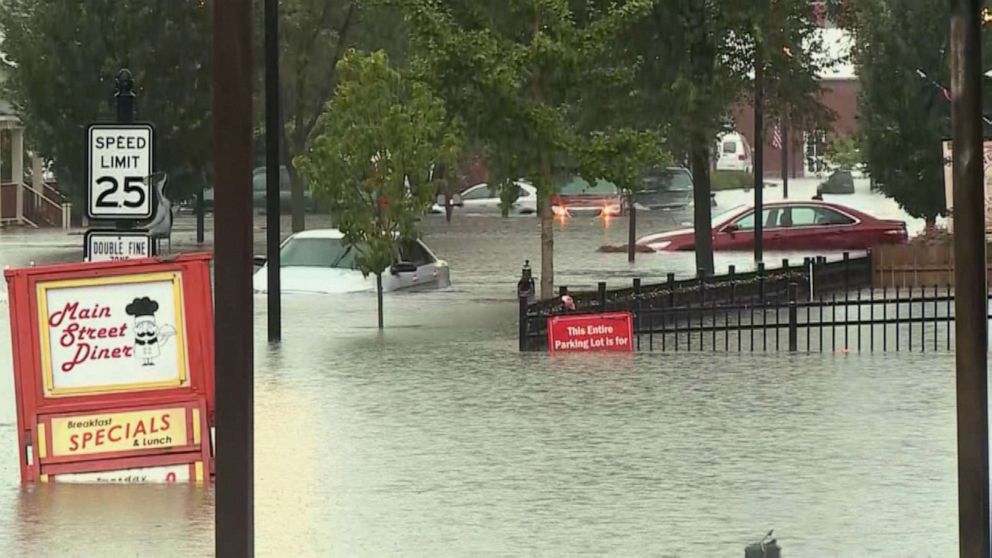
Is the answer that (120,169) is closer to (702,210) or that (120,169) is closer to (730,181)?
(702,210)

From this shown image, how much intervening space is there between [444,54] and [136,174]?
1147cm

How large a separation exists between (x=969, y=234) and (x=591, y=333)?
13.1 m

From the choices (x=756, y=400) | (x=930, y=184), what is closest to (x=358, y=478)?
(x=756, y=400)

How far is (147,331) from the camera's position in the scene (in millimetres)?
11711

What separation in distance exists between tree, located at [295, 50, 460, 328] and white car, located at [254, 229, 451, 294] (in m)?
4.18

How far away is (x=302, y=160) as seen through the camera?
24000 mm

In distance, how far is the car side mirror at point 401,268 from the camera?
27566 millimetres

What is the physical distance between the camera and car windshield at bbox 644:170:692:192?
198 ft

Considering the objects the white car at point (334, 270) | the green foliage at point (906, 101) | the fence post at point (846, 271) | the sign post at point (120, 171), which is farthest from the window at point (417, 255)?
the sign post at point (120, 171)

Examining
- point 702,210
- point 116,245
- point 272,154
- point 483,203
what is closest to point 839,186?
point 483,203

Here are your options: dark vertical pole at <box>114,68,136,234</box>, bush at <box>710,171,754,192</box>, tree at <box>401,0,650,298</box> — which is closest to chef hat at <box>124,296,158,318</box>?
dark vertical pole at <box>114,68,136,234</box>

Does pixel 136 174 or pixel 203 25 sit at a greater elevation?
pixel 203 25

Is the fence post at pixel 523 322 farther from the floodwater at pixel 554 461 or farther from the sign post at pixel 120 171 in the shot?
the sign post at pixel 120 171

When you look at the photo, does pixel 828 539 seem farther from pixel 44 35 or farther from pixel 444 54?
pixel 44 35
